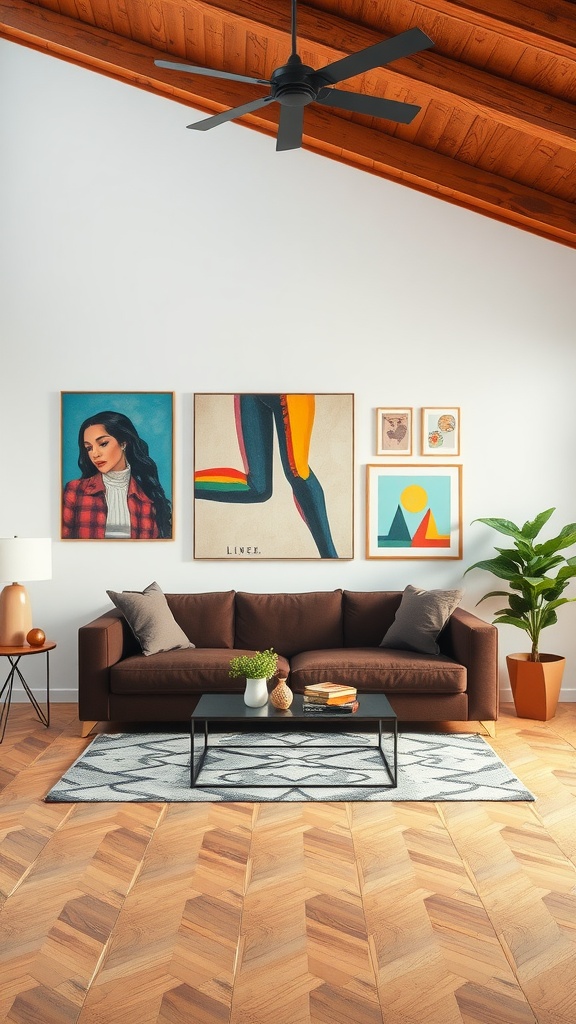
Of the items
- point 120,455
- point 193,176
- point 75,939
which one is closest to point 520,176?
point 193,176

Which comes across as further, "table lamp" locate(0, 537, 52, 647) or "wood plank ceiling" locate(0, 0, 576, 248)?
"table lamp" locate(0, 537, 52, 647)

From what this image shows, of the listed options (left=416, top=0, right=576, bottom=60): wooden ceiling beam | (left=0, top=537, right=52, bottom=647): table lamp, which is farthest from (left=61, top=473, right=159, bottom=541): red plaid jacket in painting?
(left=416, top=0, right=576, bottom=60): wooden ceiling beam

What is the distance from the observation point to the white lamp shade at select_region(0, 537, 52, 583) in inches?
193

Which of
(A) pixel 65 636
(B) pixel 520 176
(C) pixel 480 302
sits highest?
(B) pixel 520 176

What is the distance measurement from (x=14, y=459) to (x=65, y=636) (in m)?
1.28

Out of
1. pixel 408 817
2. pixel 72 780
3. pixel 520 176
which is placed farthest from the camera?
pixel 520 176

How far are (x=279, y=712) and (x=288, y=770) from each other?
397mm

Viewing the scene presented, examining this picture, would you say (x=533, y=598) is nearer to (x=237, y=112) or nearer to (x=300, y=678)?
(x=300, y=678)

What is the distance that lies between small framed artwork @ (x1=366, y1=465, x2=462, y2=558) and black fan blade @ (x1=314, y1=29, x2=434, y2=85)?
306 cm

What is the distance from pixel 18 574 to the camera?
4.90 meters

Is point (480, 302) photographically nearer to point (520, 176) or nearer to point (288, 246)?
point (520, 176)

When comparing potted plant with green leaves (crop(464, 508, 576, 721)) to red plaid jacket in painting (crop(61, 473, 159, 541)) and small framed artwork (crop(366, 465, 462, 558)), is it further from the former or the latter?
red plaid jacket in painting (crop(61, 473, 159, 541))

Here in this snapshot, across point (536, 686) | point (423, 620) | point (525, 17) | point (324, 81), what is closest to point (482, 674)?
point (423, 620)

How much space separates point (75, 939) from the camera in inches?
98.4
